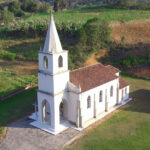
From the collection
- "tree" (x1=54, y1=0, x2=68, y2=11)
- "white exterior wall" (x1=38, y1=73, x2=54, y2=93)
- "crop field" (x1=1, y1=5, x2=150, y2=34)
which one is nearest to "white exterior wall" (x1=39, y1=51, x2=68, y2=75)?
"white exterior wall" (x1=38, y1=73, x2=54, y2=93)

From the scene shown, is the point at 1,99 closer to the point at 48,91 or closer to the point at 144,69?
the point at 48,91

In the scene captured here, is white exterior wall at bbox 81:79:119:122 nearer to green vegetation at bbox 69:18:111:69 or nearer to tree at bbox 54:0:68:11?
green vegetation at bbox 69:18:111:69

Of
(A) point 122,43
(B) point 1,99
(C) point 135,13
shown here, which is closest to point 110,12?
(C) point 135,13

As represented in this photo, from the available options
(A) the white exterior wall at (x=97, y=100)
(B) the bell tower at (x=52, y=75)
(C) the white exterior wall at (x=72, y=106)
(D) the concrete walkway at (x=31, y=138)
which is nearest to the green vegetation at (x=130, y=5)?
(A) the white exterior wall at (x=97, y=100)

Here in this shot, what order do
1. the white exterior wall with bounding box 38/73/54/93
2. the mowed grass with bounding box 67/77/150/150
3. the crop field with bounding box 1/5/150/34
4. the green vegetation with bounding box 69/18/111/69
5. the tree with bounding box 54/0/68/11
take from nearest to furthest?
the mowed grass with bounding box 67/77/150/150, the white exterior wall with bounding box 38/73/54/93, the green vegetation with bounding box 69/18/111/69, the crop field with bounding box 1/5/150/34, the tree with bounding box 54/0/68/11

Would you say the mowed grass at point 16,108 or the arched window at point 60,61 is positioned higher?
the arched window at point 60,61

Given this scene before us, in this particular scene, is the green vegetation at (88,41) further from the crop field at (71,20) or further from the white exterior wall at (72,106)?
the white exterior wall at (72,106)

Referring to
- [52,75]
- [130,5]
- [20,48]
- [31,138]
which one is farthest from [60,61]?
[130,5]
